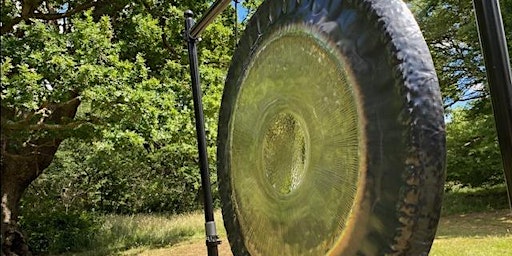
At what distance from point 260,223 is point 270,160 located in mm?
159

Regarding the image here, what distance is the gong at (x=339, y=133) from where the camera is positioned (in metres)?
0.75

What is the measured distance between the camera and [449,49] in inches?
316

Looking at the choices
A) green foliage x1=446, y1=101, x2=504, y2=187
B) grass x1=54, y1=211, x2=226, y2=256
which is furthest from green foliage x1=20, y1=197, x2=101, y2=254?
green foliage x1=446, y1=101, x2=504, y2=187

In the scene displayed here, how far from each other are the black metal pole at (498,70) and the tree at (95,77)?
10.8 feet

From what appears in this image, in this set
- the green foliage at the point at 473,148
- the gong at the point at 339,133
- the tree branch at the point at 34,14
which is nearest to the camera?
the gong at the point at 339,133

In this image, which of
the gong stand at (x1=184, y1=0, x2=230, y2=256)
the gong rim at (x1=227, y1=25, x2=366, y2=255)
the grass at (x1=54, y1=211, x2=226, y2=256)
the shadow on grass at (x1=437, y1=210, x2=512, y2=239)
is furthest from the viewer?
the grass at (x1=54, y1=211, x2=226, y2=256)

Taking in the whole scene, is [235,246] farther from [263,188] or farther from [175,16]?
[175,16]

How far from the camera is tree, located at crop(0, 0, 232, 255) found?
4203mm

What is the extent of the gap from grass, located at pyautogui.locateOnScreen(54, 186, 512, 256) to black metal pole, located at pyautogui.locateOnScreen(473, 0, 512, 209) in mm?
4812

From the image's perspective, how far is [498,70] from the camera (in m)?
0.81

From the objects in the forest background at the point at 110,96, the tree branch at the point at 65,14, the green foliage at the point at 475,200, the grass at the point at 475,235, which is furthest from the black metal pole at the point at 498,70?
the green foliage at the point at 475,200

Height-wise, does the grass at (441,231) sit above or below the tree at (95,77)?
below

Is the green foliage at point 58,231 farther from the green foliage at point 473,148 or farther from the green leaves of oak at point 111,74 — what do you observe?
the green foliage at point 473,148

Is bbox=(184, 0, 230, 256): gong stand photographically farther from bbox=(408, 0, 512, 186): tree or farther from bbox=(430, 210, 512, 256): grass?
bbox=(408, 0, 512, 186): tree
